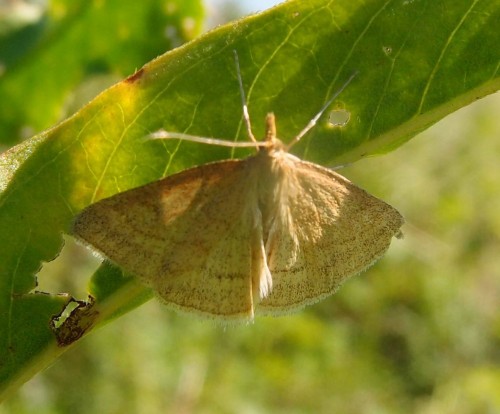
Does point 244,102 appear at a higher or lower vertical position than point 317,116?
higher

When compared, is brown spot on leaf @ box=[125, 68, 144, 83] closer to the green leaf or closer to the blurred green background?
the green leaf

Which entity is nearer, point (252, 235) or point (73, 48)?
point (252, 235)

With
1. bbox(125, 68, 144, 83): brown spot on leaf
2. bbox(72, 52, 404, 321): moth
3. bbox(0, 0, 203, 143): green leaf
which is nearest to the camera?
bbox(125, 68, 144, 83): brown spot on leaf

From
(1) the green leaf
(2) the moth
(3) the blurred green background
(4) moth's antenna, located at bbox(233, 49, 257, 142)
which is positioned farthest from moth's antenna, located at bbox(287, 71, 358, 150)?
(3) the blurred green background

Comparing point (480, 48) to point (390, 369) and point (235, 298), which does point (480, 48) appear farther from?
point (390, 369)

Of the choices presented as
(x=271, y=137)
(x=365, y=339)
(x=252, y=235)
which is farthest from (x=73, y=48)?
(x=365, y=339)

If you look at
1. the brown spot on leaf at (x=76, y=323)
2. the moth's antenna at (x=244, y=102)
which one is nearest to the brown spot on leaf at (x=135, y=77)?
the moth's antenna at (x=244, y=102)

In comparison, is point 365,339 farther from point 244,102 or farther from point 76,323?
point 244,102

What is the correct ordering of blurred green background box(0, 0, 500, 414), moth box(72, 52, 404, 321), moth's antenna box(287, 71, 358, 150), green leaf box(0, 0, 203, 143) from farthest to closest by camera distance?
1. blurred green background box(0, 0, 500, 414)
2. green leaf box(0, 0, 203, 143)
3. moth box(72, 52, 404, 321)
4. moth's antenna box(287, 71, 358, 150)

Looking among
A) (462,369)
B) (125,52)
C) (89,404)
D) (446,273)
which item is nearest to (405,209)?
(446,273)
